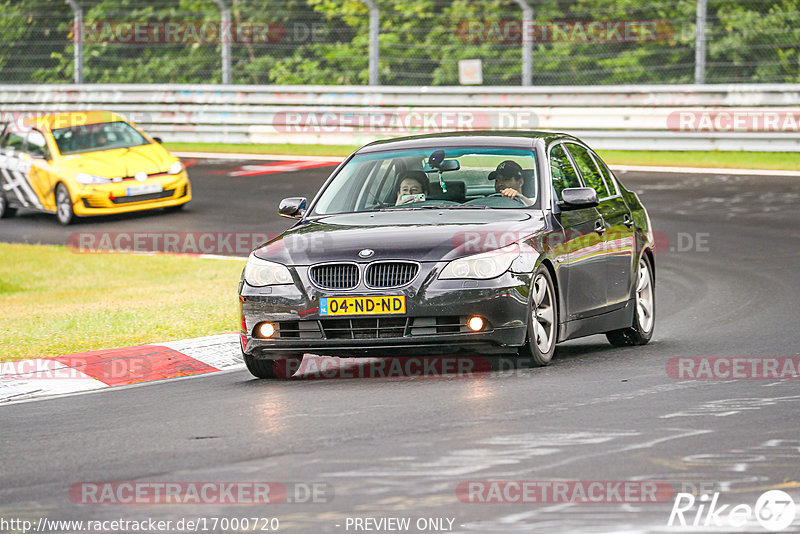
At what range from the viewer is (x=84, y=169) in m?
21.4

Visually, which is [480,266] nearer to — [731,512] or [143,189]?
[731,512]

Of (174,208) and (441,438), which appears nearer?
(441,438)

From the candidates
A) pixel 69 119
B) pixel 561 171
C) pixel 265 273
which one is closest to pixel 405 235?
pixel 265 273

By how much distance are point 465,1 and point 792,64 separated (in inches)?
262

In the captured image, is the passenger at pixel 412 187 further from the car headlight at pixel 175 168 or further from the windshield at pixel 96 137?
the windshield at pixel 96 137

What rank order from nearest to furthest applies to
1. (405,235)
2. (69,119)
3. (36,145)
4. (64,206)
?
1. (405,235)
2. (64,206)
3. (36,145)
4. (69,119)

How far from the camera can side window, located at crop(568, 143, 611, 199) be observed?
10.8 metres

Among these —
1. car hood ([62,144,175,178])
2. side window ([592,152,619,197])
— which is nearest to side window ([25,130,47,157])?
car hood ([62,144,175,178])

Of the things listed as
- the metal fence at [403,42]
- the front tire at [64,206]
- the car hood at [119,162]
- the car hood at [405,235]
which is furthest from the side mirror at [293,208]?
the metal fence at [403,42]

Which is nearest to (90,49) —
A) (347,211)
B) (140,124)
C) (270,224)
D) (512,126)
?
(140,124)

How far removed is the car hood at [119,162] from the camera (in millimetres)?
21359

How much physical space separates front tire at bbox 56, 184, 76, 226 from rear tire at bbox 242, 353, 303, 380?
12.2 m

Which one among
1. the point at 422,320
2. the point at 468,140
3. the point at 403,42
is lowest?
the point at 422,320

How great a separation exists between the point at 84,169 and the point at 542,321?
43.5 feet
